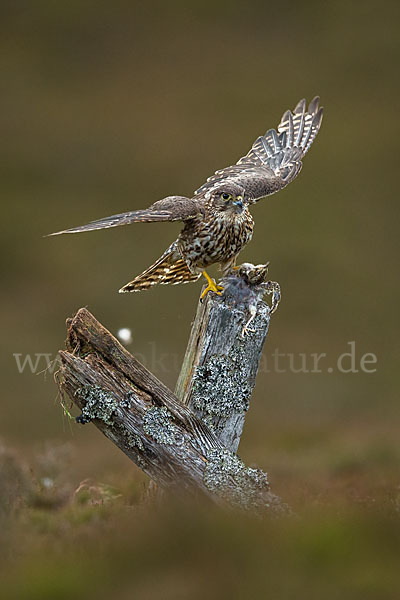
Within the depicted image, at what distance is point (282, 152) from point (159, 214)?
243 centimetres

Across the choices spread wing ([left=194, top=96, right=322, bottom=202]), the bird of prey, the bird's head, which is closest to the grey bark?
the bird of prey

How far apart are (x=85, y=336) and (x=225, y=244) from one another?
1.51 meters

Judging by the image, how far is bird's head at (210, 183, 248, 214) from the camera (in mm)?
4801

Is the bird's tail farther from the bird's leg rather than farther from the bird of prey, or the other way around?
the bird's leg

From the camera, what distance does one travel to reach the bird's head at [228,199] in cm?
480

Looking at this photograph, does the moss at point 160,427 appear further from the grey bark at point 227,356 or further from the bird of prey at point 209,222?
the bird of prey at point 209,222

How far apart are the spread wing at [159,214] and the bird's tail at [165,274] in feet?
1.78

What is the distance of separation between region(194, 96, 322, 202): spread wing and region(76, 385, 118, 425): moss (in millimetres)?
2376

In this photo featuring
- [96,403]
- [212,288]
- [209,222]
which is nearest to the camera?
[96,403]

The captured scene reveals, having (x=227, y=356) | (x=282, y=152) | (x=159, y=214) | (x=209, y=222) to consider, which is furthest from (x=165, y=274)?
(x=282, y=152)

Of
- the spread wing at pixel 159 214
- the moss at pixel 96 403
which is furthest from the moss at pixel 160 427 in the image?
the spread wing at pixel 159 214

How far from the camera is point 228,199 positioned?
481 centimetres

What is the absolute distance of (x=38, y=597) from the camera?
157 centimetres

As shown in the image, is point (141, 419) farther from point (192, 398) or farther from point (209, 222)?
point (209, 222)
